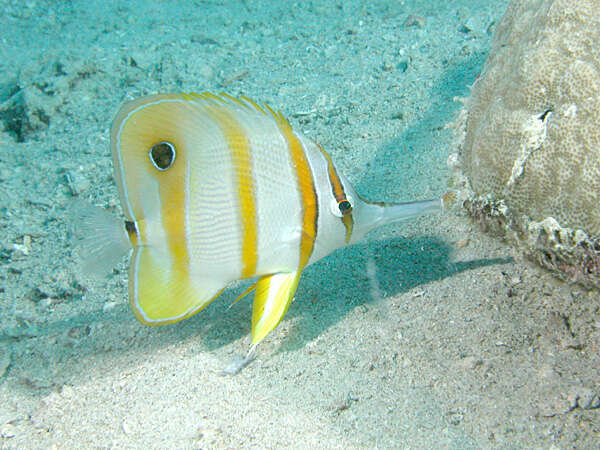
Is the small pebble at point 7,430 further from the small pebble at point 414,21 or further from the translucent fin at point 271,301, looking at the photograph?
the small pebble at point 414,21

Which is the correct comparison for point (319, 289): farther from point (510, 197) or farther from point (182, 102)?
point (182, 102)

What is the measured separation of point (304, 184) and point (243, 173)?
25 centimetres

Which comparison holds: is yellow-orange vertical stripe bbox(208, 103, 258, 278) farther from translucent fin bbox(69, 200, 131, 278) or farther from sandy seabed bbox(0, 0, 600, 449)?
sandy seabed bbox(0, 0, 600, 449)

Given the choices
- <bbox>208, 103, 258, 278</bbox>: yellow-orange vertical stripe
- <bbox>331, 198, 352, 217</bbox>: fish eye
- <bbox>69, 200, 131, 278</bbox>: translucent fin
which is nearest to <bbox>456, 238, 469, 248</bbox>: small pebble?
<bbox>331, 198, 352, 217</bbox>: fish eye

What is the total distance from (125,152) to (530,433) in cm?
198

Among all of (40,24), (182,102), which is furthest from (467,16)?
(40,24)

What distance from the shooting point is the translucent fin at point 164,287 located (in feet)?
6.10

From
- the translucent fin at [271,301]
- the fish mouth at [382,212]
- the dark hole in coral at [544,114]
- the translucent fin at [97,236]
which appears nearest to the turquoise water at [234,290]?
the translucent fin at [271,301]

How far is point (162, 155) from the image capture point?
1.79 m

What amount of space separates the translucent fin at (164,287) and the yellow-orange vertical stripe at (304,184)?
1.45 ft

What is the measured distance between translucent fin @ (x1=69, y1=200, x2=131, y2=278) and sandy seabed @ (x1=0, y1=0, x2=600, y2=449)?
498 millimetres

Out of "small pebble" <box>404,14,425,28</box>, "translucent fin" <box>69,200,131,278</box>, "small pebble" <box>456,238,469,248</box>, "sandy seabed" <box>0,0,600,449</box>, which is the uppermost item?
"small pebble" <box>404,14,425,28</box>

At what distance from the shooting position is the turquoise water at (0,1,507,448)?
1992 mm

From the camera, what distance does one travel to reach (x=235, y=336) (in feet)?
8.11
